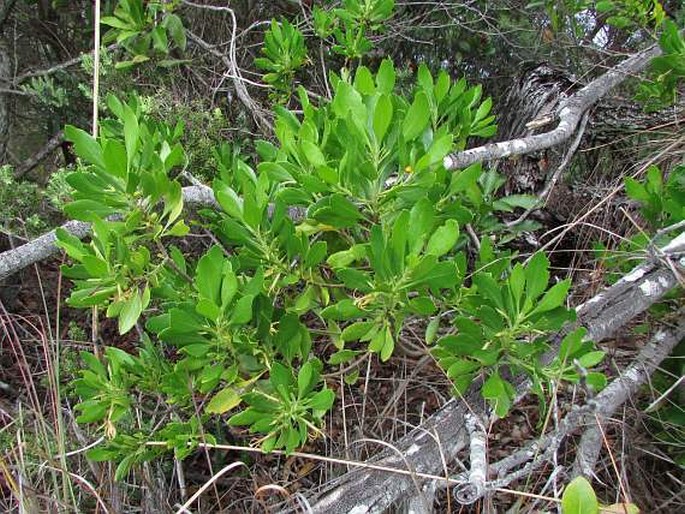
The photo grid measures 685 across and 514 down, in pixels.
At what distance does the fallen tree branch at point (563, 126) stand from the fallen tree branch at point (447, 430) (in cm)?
49

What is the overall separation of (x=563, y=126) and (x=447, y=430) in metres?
1.23

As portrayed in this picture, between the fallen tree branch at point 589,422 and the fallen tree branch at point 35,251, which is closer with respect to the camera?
the fallen tree branch at point 589,422

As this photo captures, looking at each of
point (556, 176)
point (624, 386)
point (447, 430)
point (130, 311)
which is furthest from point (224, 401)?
point (556, 176)

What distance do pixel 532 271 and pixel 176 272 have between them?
2.37 feet

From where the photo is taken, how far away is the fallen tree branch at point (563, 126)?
1.64 metres

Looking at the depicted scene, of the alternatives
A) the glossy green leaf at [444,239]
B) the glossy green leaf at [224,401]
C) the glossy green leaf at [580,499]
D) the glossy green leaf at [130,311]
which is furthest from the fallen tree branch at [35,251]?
the glossy green leaf at [580,499]

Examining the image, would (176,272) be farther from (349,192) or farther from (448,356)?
(448,356)

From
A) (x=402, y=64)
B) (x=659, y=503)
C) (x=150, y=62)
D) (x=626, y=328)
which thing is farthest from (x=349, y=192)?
(x=402, y=64)

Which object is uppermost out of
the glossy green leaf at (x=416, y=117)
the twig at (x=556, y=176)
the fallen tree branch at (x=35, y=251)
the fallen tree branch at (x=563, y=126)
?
the glossy green leaf at (x=416, y=117)

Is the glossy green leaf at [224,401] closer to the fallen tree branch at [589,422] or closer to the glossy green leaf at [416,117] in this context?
the fallen tree branch at [589,422]

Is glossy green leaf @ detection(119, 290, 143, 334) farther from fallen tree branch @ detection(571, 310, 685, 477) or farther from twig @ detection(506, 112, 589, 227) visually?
twig @ detection(506, 112, 589, 227)

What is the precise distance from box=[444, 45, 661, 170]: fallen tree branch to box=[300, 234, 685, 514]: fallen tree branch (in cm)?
49

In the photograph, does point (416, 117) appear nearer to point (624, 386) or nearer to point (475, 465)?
point (475, 465)

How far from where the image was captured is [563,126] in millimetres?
2035
